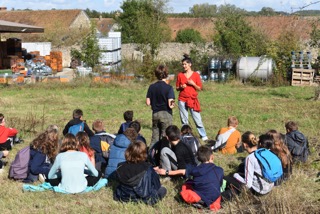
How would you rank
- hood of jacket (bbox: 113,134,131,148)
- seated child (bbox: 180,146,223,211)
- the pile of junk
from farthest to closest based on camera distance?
the pile of junk, hood of jacket (bbox: 113,134,131,148), seated child (bbox: 180,146,223,211)

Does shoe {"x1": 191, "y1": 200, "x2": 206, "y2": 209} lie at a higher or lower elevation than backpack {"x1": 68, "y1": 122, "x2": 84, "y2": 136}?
lower

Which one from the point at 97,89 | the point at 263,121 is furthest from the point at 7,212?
the point at 97,89

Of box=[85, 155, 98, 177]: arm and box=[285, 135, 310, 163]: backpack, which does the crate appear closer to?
box=[285, 135, 310, 163]: backpack

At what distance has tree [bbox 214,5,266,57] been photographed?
2548 centimetres

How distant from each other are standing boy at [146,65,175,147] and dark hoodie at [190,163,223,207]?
9.10ft

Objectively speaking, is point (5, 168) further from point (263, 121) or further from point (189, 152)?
point (263, 121)

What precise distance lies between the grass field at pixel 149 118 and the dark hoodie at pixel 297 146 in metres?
0.16

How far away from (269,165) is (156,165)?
72.1 inches

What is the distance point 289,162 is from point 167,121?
2.65 m

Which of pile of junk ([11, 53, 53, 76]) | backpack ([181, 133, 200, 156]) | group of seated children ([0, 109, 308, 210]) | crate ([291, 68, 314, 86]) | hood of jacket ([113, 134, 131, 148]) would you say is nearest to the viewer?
group of seated children ([0, 109, 308, 210])

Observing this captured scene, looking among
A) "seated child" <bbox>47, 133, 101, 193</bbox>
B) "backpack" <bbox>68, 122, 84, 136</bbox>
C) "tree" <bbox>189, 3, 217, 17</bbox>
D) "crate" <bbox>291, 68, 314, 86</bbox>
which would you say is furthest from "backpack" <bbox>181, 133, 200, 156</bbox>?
"tree" <bbox>189, 3, 217, 17</bbox>

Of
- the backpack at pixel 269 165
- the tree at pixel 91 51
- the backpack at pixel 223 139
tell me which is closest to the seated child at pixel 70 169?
the backpack at pixel 269 165

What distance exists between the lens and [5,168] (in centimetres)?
773

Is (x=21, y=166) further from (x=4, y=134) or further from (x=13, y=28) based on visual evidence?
(x=13, y=28)
